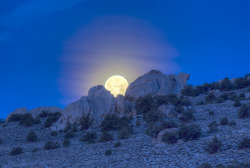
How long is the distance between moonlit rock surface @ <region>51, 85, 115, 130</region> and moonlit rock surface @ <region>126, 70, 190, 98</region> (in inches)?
641

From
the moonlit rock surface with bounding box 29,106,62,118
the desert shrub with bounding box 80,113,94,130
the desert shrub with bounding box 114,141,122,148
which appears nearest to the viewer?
the desert shrub with bounding box 114,141,122,148

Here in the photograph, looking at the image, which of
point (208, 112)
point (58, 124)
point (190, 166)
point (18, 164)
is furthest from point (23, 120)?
point (190, 166)

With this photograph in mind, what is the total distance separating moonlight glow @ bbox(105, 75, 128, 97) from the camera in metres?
78.3

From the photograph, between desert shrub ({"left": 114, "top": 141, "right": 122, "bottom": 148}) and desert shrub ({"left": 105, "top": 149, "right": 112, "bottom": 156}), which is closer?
desert shrub ({"left": 105, "top": 149, "right": 112, "bottom": 156})

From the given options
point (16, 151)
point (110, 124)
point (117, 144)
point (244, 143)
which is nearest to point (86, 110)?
point (110, 124)

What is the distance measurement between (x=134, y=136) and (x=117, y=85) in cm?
4484

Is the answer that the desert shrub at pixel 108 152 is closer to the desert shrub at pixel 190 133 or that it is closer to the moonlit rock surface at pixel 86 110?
the desert shrub at pixel 190 133

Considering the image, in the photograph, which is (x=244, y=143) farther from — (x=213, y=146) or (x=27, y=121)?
(x=27, y=121)

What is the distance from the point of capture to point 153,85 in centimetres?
7331

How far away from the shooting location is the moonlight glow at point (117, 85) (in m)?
78.3

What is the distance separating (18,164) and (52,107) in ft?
132

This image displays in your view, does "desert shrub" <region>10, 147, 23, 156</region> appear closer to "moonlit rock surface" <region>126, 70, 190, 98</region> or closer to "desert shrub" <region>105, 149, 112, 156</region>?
"desert shrub" <region>105, 149, 112, 156</region>

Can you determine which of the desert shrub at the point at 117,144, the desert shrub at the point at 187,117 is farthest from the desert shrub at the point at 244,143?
the desert shrub at the point at 187,117

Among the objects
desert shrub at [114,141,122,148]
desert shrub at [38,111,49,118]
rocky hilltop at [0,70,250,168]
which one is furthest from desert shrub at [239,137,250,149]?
desert shrub at [38,111,49,118]
